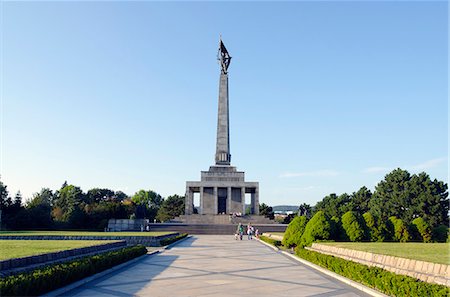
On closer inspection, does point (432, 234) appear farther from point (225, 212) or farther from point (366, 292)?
point (225, 212)

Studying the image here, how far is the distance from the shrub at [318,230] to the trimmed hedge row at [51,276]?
10.7 m

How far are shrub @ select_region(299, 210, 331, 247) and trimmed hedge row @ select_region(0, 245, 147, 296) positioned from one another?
10.7 meters

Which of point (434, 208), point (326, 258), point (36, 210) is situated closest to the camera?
point (326, 258)

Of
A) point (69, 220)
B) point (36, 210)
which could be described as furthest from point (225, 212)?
point (36, 210)

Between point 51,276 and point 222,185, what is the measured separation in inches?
1812

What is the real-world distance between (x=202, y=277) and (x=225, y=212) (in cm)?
4584

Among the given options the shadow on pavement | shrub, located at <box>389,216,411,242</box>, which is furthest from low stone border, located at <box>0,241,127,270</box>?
shrub, located at <box>389,216,411,242</box>

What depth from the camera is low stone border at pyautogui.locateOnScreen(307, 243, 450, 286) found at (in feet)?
27.7

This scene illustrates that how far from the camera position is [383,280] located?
935 cm

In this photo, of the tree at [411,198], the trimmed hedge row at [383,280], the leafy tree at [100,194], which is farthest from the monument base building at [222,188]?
the leafy tree at [100,194]

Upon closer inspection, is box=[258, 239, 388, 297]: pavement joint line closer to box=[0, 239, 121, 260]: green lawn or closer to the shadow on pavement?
the shadow on pavement

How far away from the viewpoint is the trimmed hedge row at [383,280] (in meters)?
7.53

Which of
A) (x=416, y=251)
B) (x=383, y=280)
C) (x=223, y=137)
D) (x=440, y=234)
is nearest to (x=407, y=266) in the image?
(x=383, y=280)

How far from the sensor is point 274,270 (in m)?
13.9
